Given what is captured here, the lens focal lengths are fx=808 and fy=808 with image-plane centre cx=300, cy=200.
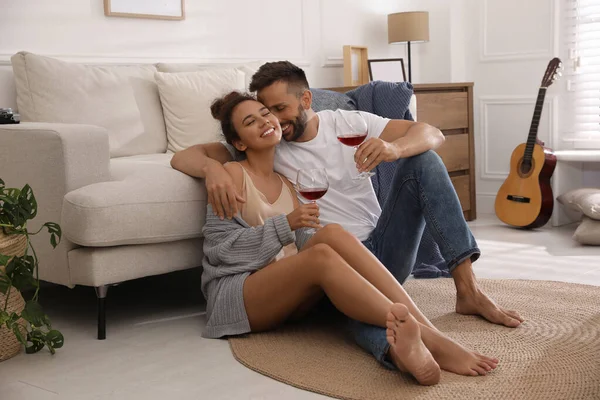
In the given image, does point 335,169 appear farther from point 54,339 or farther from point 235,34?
point 235,34

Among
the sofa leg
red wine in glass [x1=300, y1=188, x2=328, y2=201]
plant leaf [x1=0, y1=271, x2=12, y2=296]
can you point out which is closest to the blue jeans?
red wine in glass [x1=300, y1=188, x2=328, y2=201]

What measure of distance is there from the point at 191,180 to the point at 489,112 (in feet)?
9.71

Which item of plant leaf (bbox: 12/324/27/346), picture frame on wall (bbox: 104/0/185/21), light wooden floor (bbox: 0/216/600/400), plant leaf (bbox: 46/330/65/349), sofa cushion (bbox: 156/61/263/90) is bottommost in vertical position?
light wooden floor (bbox: 0/216/600/400)

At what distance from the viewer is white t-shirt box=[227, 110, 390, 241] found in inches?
105

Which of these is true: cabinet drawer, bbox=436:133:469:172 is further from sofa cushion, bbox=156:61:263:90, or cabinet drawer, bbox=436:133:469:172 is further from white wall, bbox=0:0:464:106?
sofa cushion, bbox=156:61:263:90

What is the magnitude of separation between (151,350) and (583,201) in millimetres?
2580

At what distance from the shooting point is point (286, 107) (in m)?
2.59

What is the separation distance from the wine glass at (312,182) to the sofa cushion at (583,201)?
2252 millimetres

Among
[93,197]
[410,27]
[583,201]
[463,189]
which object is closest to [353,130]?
[93,197]

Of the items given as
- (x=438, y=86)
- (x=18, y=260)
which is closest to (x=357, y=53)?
(x=438, y=86)

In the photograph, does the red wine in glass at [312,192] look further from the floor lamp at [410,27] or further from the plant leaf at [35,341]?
the floor lamp at [410,27]

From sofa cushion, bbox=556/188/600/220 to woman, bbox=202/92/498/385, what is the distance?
2028 mm

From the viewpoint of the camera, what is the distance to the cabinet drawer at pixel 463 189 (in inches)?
186

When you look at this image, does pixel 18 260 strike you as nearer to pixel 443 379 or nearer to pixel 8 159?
pixel 8 159
